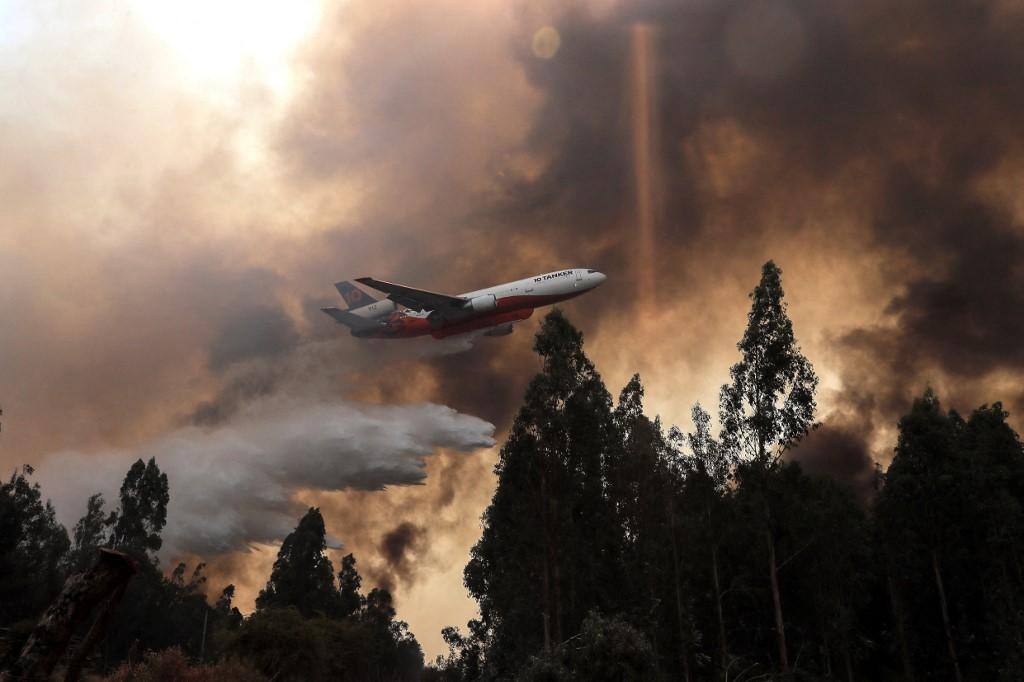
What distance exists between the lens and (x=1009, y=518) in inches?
1903

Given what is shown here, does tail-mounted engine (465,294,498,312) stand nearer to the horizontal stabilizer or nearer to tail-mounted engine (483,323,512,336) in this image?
tail-mounted engine (483,323,512,336)

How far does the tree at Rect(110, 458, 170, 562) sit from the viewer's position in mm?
82000

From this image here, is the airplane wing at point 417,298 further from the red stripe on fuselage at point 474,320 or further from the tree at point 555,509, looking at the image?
the tree at point 555,509

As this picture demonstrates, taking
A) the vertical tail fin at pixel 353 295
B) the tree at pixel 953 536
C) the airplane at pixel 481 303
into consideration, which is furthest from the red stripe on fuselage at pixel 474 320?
the tree at pixel 953 536

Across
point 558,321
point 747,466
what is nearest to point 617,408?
point 558,321

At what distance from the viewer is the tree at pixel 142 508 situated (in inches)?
3228

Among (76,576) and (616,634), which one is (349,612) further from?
(76,576)

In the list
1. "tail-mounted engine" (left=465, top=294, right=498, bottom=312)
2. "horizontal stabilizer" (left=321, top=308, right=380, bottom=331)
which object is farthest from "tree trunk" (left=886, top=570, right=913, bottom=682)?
"horizontal stabilizer" (left=321, top=308, right=380, bottom=331)

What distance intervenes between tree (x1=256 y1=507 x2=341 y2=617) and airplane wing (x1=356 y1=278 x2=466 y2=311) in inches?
1669

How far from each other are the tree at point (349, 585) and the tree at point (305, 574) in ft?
50.1

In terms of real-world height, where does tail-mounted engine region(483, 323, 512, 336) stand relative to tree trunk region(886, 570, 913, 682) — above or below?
above

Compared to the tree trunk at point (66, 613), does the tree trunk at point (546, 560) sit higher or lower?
higher

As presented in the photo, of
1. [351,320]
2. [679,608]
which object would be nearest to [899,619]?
[679,608]

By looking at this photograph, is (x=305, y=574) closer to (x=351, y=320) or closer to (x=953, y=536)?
(x=351, y=320)
